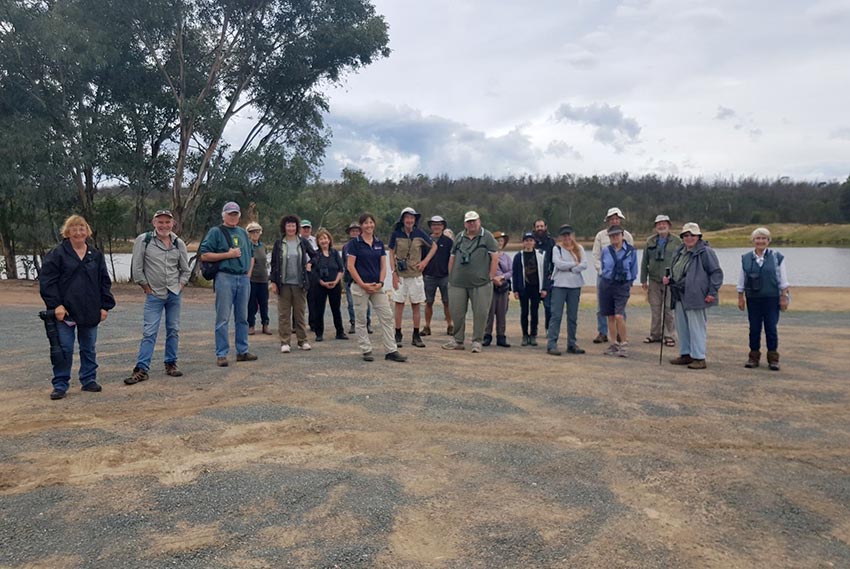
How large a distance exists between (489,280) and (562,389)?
210 centimetres

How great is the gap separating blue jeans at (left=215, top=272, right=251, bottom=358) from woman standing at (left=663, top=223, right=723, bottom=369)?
506cm

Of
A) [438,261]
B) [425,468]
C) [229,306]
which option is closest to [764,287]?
[438,261]

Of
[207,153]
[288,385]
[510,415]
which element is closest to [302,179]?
[207,153]

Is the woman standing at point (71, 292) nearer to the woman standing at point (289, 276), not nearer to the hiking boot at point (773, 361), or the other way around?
the woman standing at point (289, 276)

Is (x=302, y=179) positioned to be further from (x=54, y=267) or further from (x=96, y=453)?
(x=96, y=453)

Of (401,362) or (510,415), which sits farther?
(401,362)

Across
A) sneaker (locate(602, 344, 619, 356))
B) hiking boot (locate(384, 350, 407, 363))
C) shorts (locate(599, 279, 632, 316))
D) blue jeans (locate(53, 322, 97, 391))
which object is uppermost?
shorts (locate(599, 279, 632, 316))

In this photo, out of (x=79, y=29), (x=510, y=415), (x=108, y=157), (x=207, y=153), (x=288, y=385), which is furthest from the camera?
(x=207, y=153)

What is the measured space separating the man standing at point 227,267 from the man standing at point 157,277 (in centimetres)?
40

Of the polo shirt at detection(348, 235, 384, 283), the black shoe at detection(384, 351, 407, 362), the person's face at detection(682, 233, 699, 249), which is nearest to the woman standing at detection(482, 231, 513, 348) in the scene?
the black shoe at detection(384, 351, 407, 362)

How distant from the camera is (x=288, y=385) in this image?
19.8 ft

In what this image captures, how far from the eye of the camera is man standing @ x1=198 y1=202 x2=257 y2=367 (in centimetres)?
659

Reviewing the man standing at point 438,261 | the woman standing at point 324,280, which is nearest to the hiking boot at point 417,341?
the man standing at point 438,261

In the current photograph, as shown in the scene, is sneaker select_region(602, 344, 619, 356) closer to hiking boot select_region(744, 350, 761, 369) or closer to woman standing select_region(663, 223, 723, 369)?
woman standing select_region(663, 223, 723, 369)
